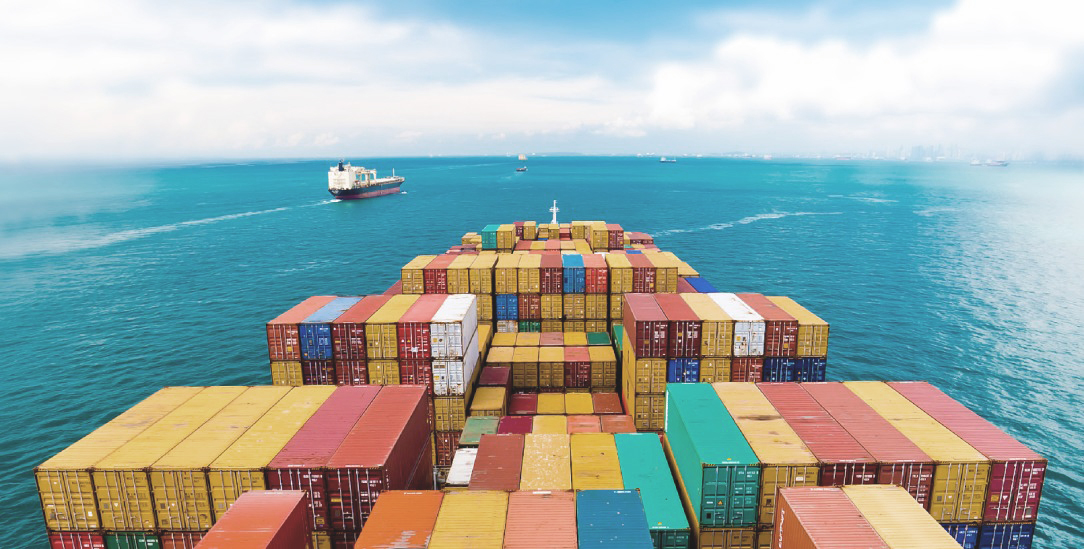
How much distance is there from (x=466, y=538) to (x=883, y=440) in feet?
50.5

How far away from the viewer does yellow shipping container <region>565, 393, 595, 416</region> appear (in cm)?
3173

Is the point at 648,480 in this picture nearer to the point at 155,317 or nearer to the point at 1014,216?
the point at 155,317

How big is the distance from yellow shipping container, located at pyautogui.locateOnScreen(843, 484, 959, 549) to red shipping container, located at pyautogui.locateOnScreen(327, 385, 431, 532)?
14475 millimetres

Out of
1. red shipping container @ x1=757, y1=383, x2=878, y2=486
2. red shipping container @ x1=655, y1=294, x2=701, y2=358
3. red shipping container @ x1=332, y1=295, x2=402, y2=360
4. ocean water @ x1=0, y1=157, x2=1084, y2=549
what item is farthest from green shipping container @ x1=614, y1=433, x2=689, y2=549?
ocean water @ x1=0, y1=157, x2=1084, y2=549

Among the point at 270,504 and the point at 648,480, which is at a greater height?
the point at 270,504

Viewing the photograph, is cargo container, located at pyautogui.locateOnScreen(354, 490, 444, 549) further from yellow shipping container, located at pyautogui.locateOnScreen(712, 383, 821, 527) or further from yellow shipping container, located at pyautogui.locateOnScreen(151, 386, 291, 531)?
yellow shipping container, located at pyautogui.locateOnScreen(712, 383, 821, 527)

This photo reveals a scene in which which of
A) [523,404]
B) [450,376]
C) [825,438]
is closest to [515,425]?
[450,376]

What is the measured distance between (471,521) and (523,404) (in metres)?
19.4

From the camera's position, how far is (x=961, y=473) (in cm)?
1734

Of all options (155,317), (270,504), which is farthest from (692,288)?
(155,317)

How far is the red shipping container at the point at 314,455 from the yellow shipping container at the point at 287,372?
396 inches

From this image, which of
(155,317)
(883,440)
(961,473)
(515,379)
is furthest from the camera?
(155,317)

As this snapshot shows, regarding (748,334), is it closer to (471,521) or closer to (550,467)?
(550,467)

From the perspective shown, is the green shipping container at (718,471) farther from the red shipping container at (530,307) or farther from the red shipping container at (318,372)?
the red shipping container at (530,307)
